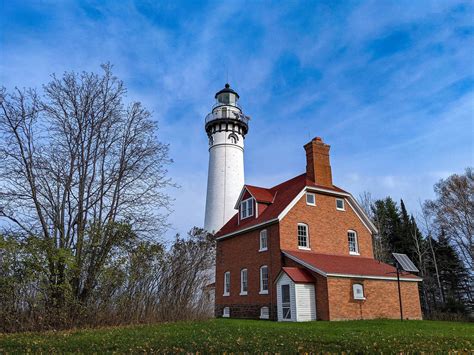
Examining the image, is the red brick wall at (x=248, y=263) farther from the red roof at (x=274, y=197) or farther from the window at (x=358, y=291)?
the window at (x=358, y=291)

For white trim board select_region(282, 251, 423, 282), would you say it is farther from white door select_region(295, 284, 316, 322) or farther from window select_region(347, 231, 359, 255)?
window select_region(347, 231, 359, 255)

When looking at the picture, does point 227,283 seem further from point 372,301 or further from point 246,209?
point 372,301

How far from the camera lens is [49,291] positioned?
11.9 metres

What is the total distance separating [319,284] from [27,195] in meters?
13.0

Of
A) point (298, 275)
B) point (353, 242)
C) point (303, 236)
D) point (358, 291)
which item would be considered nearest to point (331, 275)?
point (298, 275)

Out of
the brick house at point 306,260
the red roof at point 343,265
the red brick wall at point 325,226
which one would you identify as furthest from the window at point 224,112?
the red roof at point 343,265

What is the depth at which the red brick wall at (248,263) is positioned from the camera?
20.6m

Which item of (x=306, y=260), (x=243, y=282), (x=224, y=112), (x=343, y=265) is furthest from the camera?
(x=224, y=112)

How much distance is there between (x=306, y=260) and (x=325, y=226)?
4.06 meters

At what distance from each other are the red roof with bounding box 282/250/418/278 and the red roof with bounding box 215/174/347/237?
8.99 feet

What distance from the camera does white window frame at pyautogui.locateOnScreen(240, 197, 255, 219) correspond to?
24.3 m

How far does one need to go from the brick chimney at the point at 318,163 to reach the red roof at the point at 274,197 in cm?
47

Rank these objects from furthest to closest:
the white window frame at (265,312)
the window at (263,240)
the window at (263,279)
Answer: the window at (263,240)
the window at (263,279)
the white window frame at (265,312)

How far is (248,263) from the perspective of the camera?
2286 cm
